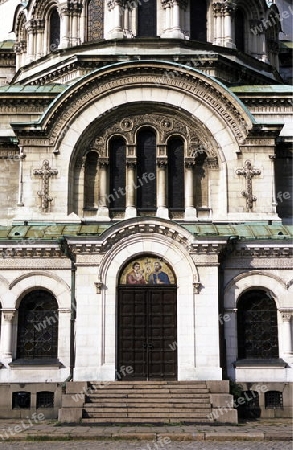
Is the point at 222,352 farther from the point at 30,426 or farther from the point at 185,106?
the point at 185,106

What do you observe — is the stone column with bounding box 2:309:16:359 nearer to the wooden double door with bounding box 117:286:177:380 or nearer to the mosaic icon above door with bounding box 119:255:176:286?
the wooden double door with bounding box 117:286:177:380

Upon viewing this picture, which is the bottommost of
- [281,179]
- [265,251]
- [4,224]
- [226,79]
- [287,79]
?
[265,251]

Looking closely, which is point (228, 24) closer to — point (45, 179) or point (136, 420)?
point (45, 179)

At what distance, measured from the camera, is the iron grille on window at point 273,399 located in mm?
19453

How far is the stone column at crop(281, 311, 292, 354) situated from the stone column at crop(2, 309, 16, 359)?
831cm

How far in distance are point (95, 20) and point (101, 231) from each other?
11760 mm

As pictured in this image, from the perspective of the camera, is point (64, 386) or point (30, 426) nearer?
point (30, 426)

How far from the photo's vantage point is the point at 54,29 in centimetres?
2964

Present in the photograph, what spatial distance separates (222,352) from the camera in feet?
64.2

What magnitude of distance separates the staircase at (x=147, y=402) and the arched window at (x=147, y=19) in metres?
15.8

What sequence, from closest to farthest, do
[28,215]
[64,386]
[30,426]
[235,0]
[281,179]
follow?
[30,426] → [64,386] → [28,215] → [281,179] → [235,0]

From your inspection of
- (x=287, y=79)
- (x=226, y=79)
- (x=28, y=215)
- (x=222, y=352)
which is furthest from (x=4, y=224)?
(x=287, y=79)

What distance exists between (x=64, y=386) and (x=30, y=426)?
1686mm

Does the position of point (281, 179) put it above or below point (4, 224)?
above
